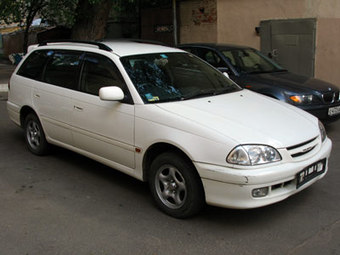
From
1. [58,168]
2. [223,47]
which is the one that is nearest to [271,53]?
[223,47]

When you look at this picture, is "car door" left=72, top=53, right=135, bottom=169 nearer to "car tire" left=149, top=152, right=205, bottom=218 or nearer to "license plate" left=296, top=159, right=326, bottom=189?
"car tire" left=149, top=152, right=205, bottom=218

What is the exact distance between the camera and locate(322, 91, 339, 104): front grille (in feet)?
22.8

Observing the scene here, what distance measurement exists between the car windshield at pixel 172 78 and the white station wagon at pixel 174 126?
0.01 meters

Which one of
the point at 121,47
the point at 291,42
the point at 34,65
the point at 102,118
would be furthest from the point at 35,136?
the point at 291,42

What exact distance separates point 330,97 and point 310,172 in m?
3.43

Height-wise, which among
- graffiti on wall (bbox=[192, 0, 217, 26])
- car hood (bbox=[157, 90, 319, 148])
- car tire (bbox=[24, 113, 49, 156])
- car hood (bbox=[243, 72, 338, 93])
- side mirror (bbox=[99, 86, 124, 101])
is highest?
graffiti on wall (bbox=[192, 0, 217, 26])

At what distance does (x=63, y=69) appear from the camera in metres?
5.45

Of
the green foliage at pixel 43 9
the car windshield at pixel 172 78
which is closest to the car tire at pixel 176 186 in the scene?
the car windshield at pixel 172 78

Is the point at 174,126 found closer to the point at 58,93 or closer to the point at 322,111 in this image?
the point at 58,93

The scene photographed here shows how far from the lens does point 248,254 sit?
3.41m

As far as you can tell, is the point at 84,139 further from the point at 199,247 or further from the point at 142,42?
the point at 199,247

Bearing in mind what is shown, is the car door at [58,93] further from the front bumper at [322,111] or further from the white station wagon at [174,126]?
the front bumper at [322,111]

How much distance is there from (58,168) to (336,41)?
8.44 metres

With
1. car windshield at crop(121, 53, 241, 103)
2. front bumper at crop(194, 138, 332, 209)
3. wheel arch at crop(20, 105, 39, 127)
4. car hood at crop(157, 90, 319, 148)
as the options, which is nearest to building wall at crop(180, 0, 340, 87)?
car windshield at crop(121, 53, 241, 103)
